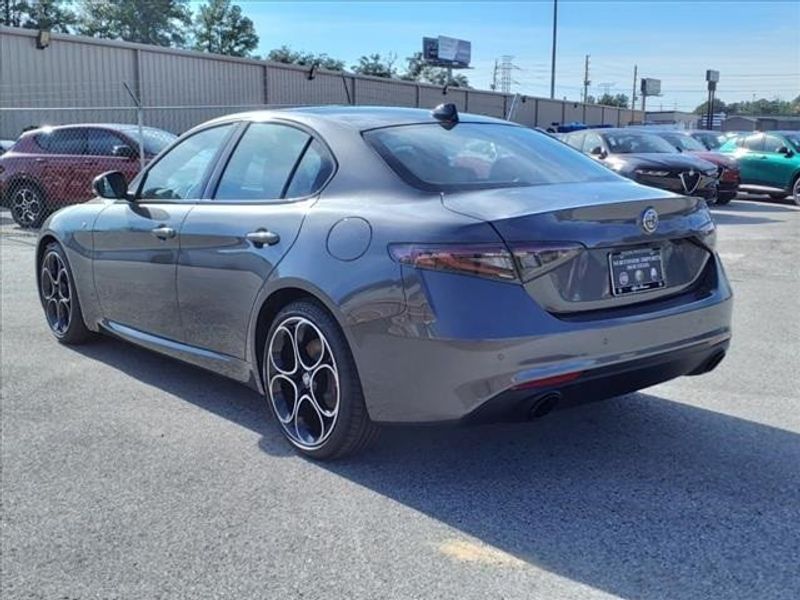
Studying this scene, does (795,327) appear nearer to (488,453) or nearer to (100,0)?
(488,453)

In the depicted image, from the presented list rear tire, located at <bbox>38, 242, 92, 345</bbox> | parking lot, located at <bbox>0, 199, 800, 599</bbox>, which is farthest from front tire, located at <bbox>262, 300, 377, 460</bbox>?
rear tire, located at <bbox>38, 242, 92, 345</bbox>

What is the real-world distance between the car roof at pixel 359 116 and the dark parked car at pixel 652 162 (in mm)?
9411

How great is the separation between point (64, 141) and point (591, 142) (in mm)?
9389

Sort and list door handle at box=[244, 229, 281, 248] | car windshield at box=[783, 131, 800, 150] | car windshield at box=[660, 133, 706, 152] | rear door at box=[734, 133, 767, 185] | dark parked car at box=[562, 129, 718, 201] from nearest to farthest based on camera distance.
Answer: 1. door handle at box=[244, 229, 281, 248]
2. dark parked car at box=[562, 129, 718, 201]
3. car windshield at box=[660, 133, 706, 152]
4. car windshield at box=[783, 131, 800, 150]
5. rear door at box=[734, 133, 767, 185]

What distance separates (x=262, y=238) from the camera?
3986mm

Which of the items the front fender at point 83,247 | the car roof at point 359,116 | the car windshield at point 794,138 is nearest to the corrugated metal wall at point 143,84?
the car windshield at point 794,138

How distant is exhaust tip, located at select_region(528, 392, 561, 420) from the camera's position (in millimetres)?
3283

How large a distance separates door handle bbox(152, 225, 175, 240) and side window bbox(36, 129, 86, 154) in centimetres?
871

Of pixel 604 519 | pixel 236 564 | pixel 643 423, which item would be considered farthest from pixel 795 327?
pixel 236 564

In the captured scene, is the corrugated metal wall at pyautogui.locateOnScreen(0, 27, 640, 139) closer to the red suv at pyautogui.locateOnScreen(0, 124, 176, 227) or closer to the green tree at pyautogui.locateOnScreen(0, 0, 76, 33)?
the red suv at pyautogui.locateOnScreen(0, 124, 176, 227)

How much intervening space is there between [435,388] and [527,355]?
1.28ft

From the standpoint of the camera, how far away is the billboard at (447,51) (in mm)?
67438

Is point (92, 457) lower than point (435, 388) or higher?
lower

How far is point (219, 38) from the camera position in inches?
2913
